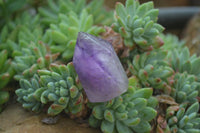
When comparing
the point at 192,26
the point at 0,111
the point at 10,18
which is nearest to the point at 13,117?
the point at 0,111

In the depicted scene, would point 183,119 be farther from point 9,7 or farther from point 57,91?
point 9,7

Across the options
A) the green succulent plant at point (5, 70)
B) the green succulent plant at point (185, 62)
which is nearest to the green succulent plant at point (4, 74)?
the green succulent plant at point (5, 70)

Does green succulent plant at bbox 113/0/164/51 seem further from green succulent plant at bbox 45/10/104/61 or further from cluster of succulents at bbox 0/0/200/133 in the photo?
green succulent plant at bbox 45/10/104/61

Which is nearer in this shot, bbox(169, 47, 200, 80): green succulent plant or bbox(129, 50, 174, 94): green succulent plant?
bbox(129, 50, 174, 94): green succulent plant

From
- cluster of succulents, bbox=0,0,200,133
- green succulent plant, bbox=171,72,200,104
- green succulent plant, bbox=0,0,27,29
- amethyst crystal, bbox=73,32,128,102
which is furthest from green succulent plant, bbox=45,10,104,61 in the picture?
green succulent plant, bbox=171,72,200,104

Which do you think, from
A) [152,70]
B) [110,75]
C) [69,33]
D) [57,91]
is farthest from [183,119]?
[69,33]

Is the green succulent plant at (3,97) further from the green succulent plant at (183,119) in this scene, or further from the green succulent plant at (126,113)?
the green succulent plant at (183,119)

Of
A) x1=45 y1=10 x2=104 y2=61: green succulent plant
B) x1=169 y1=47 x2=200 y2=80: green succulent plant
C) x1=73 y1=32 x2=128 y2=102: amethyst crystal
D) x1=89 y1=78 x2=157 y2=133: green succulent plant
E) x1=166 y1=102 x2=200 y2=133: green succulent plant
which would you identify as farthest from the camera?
x1=169 y1=47 x2=200 y2=80: green succulent plant

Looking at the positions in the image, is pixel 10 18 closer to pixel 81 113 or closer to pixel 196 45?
pixel 81 113
